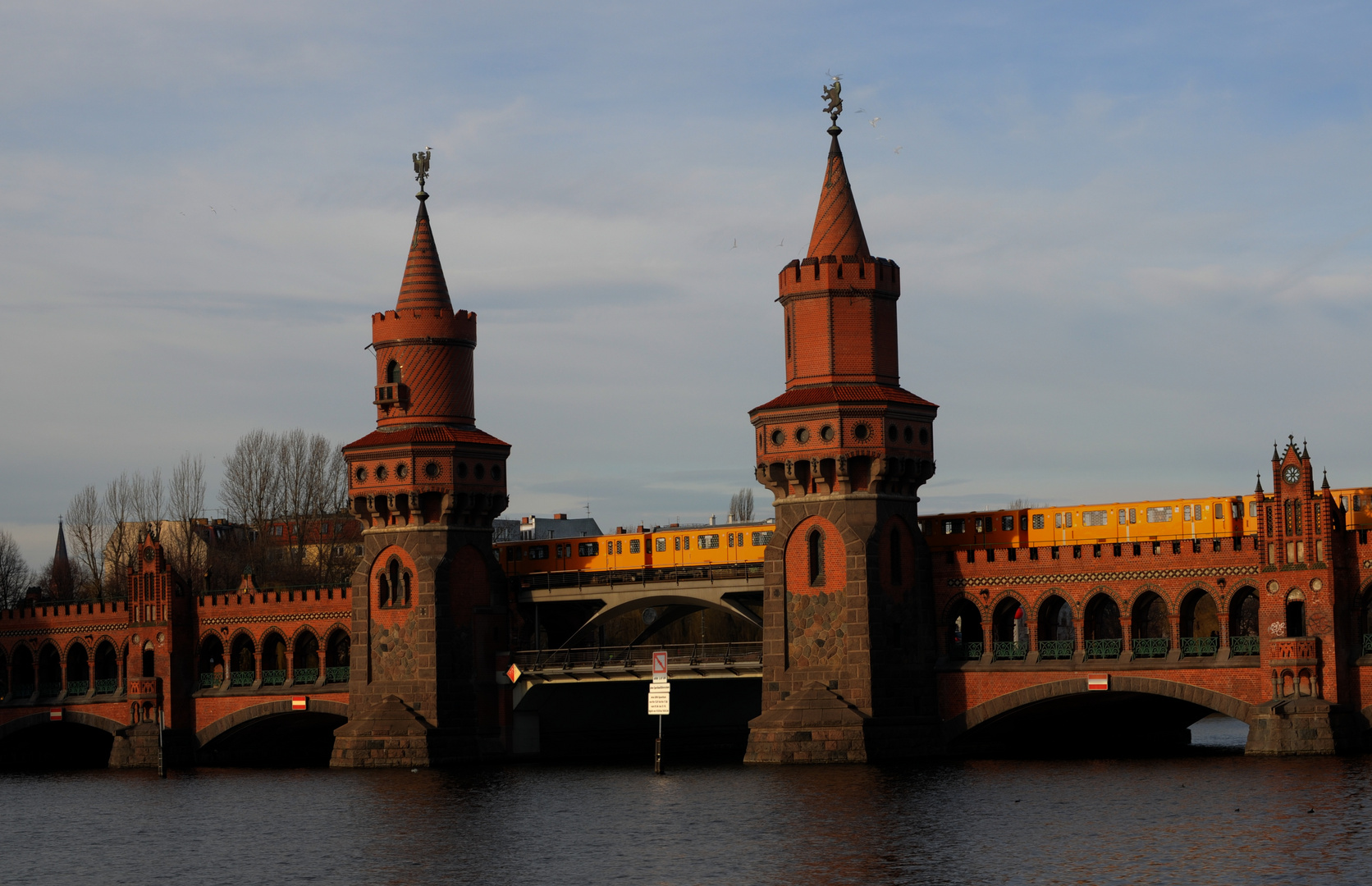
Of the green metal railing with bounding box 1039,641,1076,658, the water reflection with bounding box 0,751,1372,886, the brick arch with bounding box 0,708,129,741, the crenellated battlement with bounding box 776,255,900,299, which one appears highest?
the crenellated battlement with bounding box 776,255,900,299

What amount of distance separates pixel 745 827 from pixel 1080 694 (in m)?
21.7

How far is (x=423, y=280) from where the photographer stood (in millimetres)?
86875

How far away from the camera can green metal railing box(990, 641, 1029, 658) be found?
74875mm

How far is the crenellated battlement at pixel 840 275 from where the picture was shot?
76000 millimetres

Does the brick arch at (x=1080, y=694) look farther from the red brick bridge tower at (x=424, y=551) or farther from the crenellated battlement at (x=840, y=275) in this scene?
the red brick bridge tower at (x=424, y=551)

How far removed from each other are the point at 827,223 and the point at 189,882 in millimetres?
38206

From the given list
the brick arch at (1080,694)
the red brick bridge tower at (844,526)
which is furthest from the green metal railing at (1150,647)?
the red brick bridge tower at (844,526)

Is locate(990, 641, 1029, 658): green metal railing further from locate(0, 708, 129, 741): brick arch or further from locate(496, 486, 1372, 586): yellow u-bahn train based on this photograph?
locate(0, 708, 129, 741): brick arch

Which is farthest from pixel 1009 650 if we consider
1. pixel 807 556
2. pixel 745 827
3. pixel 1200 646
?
pixel 745 827

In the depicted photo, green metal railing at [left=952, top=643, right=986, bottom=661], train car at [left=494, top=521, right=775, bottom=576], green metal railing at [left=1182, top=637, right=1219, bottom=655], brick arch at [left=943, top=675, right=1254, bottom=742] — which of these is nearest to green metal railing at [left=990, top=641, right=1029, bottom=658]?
green metal railing at [left=952, top=643, right=986, bottom=661]

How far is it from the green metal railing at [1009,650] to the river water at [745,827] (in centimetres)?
413

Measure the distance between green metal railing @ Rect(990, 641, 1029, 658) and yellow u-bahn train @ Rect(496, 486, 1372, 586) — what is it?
435 cm

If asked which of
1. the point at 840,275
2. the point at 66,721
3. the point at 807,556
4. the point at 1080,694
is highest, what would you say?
the point at 840,275

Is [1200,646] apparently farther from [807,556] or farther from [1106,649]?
[807,556]
